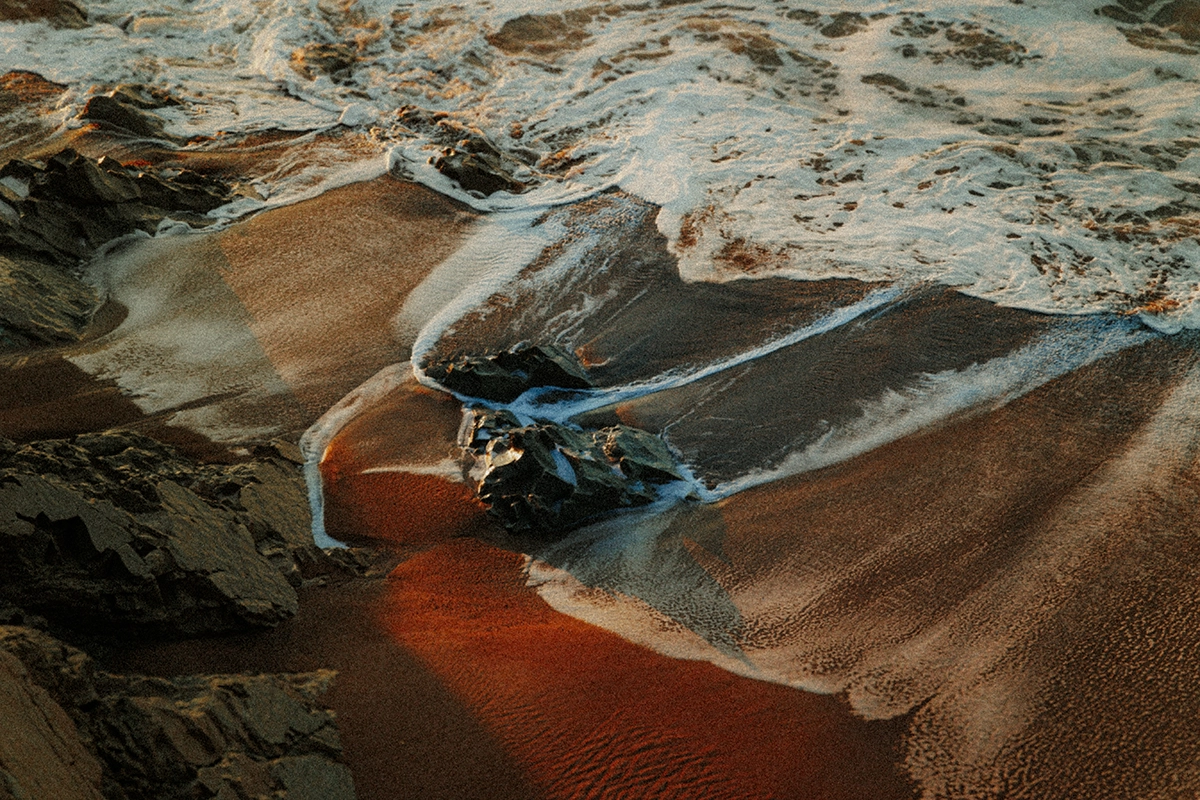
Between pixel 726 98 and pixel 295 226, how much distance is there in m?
4.49

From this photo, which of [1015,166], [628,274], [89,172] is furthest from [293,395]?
[1015,166]

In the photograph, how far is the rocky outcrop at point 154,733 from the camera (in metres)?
2.38

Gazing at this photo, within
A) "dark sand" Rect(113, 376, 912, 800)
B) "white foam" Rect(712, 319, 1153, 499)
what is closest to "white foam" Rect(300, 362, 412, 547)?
"dark sand" Rect(113, 376, 912, 800)

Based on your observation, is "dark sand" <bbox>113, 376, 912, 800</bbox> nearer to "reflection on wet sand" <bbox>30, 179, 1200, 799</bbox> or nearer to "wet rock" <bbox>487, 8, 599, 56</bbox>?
"reflection on wet sand" <bbox>30, 179, 1200, 799</bbox>

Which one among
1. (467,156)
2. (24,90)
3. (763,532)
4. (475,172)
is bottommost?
Answer: (763,532)

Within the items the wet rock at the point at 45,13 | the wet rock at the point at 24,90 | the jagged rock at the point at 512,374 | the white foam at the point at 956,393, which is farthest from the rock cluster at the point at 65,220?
the wet rock at the point at 45,13

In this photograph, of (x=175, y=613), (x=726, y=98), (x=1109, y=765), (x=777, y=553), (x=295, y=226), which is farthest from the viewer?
(x=726, y=98)

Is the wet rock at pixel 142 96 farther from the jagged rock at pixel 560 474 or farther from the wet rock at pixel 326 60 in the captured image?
the jagged rock at pixel 560 474

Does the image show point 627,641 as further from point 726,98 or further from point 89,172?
point 726,98

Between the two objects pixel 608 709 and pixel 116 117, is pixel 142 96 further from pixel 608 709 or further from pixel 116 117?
pixel 608 709

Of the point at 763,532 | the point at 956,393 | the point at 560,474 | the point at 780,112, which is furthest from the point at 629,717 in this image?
the point at 780,112

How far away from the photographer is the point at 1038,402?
193 inches

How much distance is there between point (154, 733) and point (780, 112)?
7646 mm

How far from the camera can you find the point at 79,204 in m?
6.40
